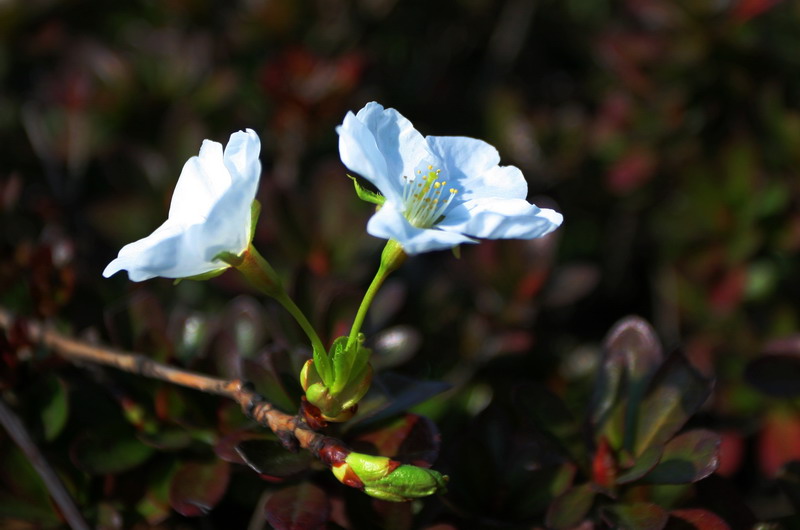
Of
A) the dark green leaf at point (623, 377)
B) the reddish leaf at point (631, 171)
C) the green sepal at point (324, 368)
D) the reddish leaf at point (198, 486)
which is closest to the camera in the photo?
the green sepal at point (324, 368)

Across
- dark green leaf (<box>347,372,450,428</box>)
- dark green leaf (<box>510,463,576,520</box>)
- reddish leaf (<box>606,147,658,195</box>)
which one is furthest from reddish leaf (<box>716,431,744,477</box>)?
dark green leaf (<box>347,372,450,428</box>)

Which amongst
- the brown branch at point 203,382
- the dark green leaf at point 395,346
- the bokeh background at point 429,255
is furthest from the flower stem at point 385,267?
the dark green leaf at point 395,346

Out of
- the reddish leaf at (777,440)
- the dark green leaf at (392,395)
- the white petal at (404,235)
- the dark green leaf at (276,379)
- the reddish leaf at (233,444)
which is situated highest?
the white petal at (404,235)

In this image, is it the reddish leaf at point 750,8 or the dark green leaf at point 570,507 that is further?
the reddish leaf at point 750,8

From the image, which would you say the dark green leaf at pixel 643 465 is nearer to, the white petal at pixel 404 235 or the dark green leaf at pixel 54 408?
the white petal at pixel 404 235

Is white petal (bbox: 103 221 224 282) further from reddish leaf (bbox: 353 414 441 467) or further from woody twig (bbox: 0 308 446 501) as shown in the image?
reddish leaf (bbox: 353 414 441 467)

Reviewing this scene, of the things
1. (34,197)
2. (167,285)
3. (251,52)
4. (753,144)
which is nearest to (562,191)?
(753,144)

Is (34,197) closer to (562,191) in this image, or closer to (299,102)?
(299,102)
